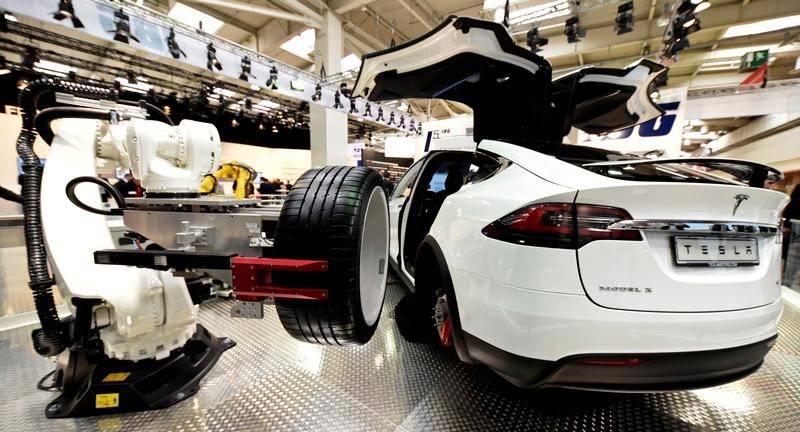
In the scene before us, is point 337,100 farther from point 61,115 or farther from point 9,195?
point 9,195

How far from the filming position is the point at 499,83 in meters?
2.20

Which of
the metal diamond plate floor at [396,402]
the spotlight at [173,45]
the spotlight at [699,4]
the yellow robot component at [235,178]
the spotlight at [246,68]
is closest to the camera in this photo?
the metal diamond plate floor at [396,402]

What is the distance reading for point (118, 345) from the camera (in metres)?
1.45

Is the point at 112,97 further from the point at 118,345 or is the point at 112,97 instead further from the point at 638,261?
the point at 638,261

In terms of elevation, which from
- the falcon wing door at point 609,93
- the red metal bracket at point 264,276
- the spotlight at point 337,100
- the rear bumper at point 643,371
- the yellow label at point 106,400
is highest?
the spotlight at point 337,100

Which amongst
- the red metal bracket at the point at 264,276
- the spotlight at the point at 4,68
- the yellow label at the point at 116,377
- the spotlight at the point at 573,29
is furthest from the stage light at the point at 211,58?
the spotlight at the point at 4,68

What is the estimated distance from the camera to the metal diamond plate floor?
4.39ft

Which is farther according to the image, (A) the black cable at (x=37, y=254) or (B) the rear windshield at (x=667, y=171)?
(A) the black cable at (x=37, y=254)

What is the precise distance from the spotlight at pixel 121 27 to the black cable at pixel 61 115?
10.8ft

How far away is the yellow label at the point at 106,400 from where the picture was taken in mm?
1382

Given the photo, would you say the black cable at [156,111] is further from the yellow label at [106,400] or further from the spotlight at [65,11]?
the spotlight at [65,11]

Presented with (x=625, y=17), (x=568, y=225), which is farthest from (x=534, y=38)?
(x=568, y=225)

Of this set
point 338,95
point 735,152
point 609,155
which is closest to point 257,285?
point 609,155

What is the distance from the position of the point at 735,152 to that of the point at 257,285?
1768 centimetres
